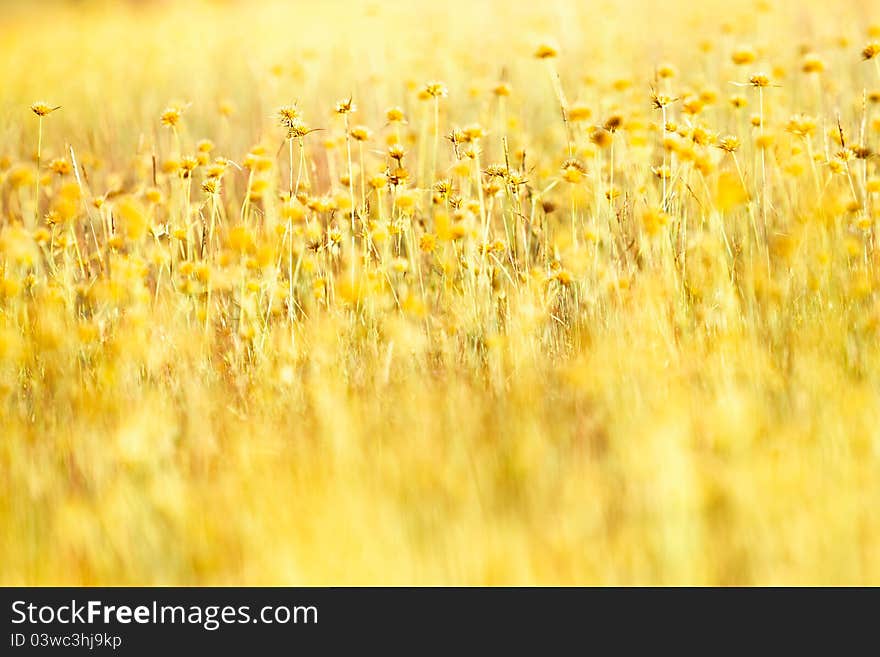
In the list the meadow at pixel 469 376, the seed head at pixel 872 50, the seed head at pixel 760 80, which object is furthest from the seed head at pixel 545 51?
the seed head at pixel 872 50

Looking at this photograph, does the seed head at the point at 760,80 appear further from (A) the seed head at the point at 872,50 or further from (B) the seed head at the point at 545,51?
(B) the seed head at the point at 545,51

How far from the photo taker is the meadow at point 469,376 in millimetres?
1511

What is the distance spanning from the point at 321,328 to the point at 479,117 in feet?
6.91

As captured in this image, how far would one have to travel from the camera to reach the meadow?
1.51m

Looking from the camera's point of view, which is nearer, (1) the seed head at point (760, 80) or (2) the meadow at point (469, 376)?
(2) the meadow at point (469, 376)

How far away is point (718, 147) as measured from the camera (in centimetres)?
274

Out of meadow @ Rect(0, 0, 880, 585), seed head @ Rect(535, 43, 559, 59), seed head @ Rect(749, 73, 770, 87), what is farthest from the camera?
seed head @ Rect(535, 43, 559, 59)

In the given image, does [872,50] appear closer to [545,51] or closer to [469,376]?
[545,51]

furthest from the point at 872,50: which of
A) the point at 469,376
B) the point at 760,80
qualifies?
the point at 469,376

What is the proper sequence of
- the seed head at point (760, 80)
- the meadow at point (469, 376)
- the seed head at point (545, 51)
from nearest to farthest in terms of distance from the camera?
the meadow at point (469, 376), the seed head at point (760, 80), the seed head at point (545, 51)

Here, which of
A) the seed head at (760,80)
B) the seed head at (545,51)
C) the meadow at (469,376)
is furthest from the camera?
the seed head at (545,51)

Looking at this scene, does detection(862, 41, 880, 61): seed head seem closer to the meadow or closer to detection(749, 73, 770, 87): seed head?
the meadow

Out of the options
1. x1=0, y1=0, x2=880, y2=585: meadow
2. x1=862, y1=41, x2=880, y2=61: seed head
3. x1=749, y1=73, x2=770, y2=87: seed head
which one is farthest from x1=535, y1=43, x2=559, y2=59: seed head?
x1=862, y1=41, x2=880, y2=61: seed head
